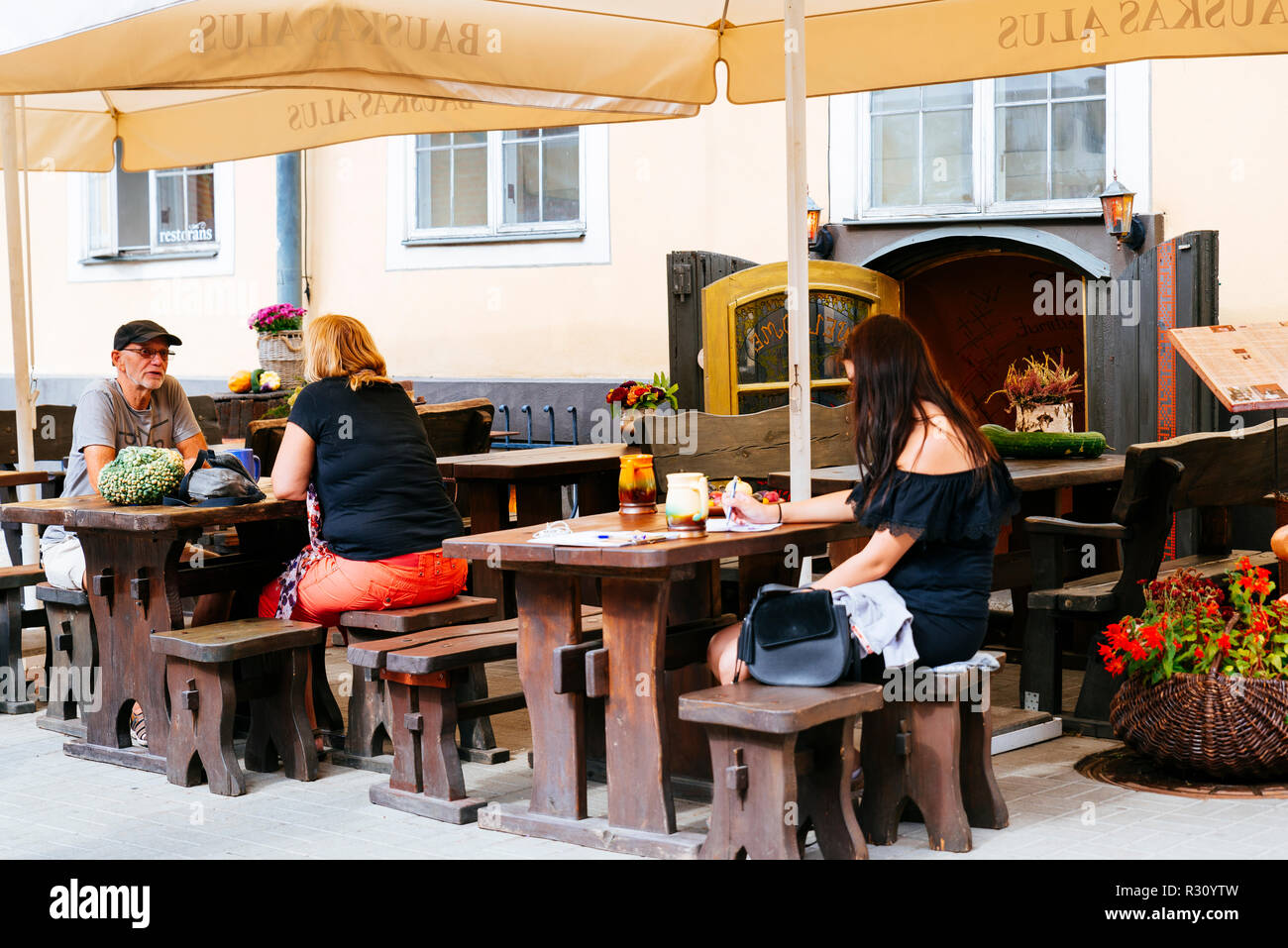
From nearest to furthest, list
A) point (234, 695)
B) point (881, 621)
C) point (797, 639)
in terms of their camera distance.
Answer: point (797, 639), point (881, 621), point (234, 695)

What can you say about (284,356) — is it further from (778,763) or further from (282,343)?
(778,763)

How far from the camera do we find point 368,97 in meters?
7.46

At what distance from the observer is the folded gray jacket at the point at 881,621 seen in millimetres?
4395

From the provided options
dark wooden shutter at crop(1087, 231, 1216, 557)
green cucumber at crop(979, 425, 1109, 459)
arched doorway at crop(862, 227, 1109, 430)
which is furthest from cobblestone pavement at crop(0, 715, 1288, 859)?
arched doorway at crop(862, 227, 1109, 430)

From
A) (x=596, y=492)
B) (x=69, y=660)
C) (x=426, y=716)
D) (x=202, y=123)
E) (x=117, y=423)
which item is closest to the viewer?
(x=426, y=716)

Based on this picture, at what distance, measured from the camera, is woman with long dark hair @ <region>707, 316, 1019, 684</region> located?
4.45 metres

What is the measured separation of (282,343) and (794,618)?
23.1ft

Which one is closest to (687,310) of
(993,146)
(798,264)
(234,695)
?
(993,146)

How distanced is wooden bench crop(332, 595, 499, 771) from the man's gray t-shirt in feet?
4.24

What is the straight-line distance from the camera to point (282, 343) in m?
10.7

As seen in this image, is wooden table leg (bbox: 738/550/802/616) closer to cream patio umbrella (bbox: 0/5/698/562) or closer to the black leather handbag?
the black leather handbag

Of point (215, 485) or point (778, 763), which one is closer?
point (778, 763)

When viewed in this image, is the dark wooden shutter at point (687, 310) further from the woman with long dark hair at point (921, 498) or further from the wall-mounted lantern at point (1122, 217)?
the woman with long dark hair at point (921, 498)

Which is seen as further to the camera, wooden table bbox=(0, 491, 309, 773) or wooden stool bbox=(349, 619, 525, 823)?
wooden table bbox=(0, 491, 309, 773)
